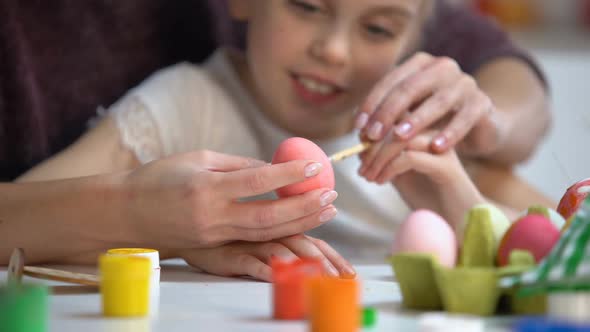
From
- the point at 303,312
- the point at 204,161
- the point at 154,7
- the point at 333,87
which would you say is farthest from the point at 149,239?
the point at 154,7

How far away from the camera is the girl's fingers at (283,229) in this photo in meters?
0.68

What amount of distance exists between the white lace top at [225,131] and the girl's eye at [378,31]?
22cm

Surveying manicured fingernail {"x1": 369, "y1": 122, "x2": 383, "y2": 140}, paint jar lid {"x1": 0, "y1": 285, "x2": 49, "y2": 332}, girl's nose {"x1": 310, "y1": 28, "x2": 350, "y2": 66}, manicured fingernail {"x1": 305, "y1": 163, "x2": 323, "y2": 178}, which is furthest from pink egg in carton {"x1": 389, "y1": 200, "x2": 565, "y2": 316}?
girl's nose {"x1": 310, "y1": 28, "x2": 350, "y2": 66}

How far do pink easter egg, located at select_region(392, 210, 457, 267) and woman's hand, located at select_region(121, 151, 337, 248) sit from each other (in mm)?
121

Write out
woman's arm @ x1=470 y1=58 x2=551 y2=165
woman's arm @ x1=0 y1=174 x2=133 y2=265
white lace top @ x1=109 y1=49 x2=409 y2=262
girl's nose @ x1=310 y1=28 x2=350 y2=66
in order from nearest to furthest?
woman's arm @ x1=0 y1=174 x2=133 y2=265 → girl's nose @ x1=310 y1=28 x2=350 y2=66 → white lace top @ x1=109 y1=49 x2=409 y2=262 → woman's arm @ x1=470 y1=58 x2=551 y2=165

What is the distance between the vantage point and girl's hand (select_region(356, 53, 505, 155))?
92cm

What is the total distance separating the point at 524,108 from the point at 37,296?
1.06m

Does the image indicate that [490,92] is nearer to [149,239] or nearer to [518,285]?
[149,239]

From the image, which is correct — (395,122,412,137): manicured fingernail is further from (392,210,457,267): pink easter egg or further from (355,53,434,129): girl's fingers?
(392,210,457,267): pink easter egg

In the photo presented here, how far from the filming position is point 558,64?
2.14 metres

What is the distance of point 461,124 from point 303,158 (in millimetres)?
374

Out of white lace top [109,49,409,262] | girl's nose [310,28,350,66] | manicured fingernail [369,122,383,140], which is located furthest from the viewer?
white lace top [109,49,409,262]

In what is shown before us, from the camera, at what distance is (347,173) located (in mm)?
1254

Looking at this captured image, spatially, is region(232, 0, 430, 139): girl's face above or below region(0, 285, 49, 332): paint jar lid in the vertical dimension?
above
